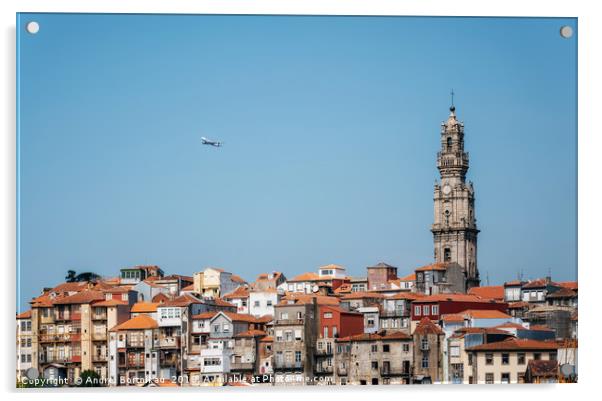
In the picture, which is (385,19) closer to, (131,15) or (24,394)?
(131,15)

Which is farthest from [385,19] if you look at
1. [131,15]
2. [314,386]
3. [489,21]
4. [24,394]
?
[24,394]

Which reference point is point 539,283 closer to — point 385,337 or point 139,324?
point 385,337

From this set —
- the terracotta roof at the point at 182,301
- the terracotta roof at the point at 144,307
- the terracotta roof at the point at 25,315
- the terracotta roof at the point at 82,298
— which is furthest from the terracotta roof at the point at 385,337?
the terracotta roof at the point at 25,315

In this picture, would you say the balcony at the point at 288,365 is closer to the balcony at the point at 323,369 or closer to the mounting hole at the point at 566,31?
the balcony at the point at 323,369

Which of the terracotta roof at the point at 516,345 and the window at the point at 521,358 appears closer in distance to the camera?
the window at the point at 521,358

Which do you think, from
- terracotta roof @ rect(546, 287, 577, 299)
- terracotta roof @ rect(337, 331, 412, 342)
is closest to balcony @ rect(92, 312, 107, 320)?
terracotta roof @ rect(337, 331, 412, 342)
